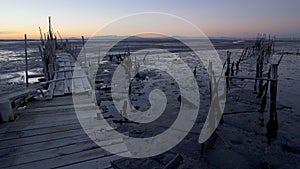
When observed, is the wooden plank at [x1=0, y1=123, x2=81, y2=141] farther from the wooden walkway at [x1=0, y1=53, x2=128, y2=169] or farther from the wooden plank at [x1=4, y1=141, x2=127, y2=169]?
the wooden plank at [x1=4, y1=141, x2=127, y2=169]

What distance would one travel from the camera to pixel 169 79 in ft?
64.6

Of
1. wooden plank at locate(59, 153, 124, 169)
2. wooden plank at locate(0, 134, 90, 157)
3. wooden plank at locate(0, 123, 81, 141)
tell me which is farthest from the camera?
wooden plank at locate(0, 123, 81, 141)

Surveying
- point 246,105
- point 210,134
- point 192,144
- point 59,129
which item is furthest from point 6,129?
point 246,105

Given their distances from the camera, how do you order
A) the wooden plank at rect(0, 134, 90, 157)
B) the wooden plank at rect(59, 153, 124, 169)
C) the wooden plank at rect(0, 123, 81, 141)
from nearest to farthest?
1. the wooden plank at rect(59, 153, 124, 169)
2. the wooden plank at rect(0, 134, 90, 157)
3. the wooden plank at rect(0, 123, 81, 141)

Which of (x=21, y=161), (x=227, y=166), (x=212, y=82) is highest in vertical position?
Result: (x=212, y=82)

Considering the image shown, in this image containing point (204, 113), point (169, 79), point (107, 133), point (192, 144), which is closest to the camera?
point (107, 133)

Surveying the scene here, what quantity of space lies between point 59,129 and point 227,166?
16.5 ft

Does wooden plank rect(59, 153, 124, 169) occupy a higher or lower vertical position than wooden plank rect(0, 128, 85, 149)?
lower

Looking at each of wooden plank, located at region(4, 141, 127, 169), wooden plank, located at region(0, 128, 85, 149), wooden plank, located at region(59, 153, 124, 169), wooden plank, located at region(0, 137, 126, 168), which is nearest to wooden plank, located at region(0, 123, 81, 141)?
wooden plank, located at region(0, 128, 85, 149)

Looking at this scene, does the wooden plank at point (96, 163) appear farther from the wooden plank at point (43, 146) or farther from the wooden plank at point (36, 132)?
the wooden plank at point (36, 132)

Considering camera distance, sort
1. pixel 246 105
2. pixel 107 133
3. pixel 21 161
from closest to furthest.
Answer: pixel 21 161 → pixel 107 133 → pixel 246 105

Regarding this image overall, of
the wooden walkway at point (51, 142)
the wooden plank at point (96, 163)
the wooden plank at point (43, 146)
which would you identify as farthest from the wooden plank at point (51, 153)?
the wooden plank at point (96, 163)

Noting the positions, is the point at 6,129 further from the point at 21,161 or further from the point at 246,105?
the point at 246,105

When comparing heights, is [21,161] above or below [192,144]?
above
